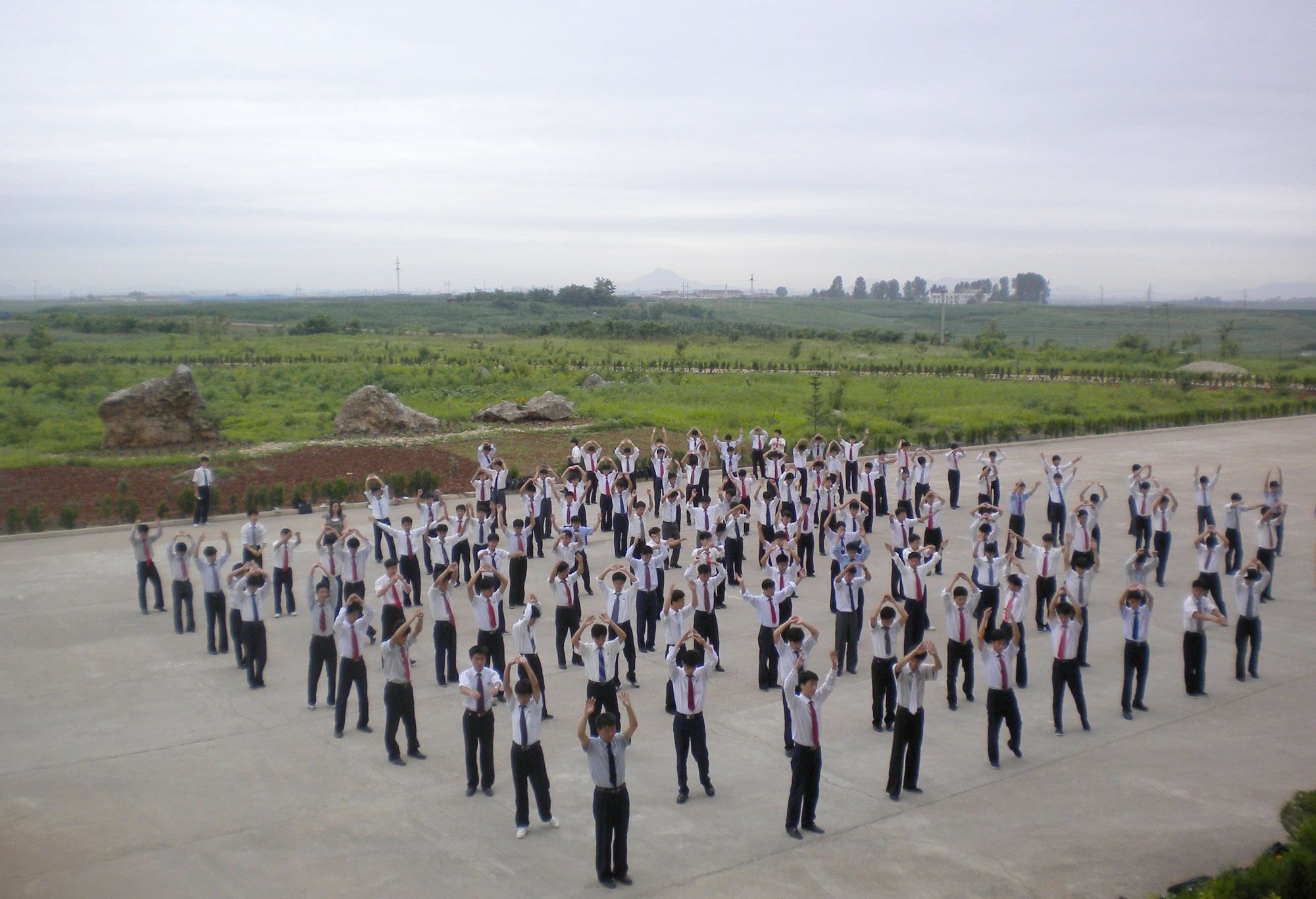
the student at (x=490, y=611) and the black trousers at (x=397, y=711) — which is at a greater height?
the student at (x=490, y=611)

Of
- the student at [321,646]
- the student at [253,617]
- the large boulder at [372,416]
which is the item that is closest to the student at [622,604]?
the student at [321,646]

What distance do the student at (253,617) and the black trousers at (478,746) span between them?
12.5ft

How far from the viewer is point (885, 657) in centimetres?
954

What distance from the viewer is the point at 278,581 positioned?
13.8 m

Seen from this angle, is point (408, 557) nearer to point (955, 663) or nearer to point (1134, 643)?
point (955, 663)

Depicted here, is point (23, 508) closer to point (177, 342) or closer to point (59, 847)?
point (59, 847)

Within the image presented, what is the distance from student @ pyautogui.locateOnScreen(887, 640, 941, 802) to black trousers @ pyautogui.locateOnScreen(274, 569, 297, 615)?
925cm

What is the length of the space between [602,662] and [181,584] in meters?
7.32

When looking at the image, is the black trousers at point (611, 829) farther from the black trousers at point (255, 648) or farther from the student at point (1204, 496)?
the student at point (1204, 496)

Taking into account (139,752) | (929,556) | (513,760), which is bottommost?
(139,752)

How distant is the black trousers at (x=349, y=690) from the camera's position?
9.38m

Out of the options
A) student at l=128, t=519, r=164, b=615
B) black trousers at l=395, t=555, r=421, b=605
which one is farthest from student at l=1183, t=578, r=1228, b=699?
student at l=128, t=519, r=164, b=615

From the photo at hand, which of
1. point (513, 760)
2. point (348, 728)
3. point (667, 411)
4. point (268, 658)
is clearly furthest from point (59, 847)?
point (667, 411)

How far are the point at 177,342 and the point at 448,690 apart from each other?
74.9m
